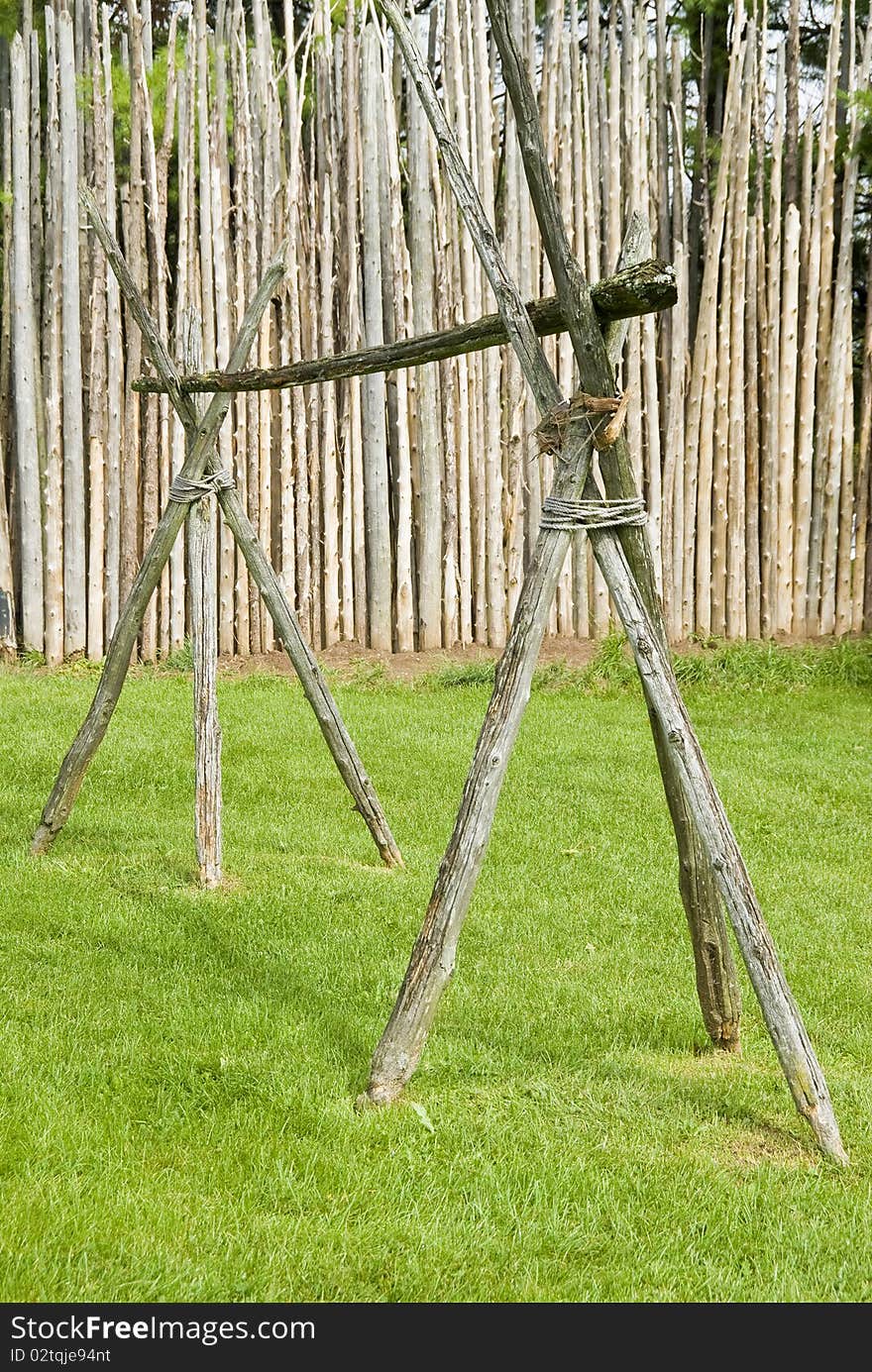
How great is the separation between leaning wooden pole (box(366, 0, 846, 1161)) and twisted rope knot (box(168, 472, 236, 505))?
176 cm

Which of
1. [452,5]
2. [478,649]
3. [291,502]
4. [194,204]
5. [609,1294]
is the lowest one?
[609,1294]

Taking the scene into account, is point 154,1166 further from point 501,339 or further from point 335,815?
point 335,815

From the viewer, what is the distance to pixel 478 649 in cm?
872

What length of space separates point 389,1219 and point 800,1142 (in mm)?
1033

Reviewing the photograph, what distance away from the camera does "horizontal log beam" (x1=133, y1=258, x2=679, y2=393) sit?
3006 mm

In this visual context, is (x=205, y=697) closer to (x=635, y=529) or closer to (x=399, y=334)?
(x=635, y=529)

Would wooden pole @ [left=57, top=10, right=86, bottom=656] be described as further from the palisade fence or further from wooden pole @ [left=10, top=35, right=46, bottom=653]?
wooden pole @ [left=10, top=35, right=46, bottom=653]

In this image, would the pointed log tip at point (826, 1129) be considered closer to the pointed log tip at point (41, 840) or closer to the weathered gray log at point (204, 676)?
the weathered gray log at point (204, 676)

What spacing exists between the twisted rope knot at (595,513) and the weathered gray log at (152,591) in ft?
5.91

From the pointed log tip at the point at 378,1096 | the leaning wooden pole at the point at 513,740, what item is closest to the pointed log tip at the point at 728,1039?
the leaning wooden pole at the point at 513,740

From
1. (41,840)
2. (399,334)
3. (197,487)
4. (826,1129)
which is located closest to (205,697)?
(197,487)

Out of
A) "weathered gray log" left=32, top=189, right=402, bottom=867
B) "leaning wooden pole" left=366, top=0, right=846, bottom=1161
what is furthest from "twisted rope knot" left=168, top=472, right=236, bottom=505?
"leaning wooden pole" left=366, top=0, right=846, bottom=1161

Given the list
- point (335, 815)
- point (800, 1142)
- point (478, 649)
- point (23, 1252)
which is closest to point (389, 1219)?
point (23, 1252)

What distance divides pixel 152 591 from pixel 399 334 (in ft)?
14.1
